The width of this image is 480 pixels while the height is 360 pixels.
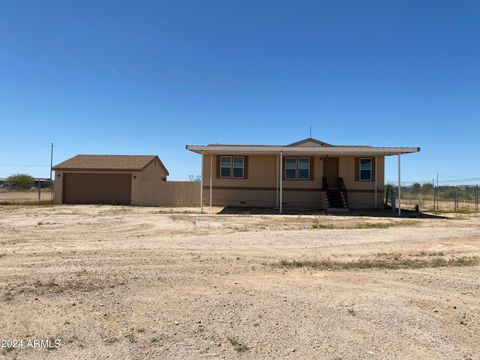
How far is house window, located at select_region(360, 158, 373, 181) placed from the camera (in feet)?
76.3

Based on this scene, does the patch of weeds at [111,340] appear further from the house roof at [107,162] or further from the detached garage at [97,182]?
the house roof at [107,162]

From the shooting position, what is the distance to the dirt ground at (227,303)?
398cm

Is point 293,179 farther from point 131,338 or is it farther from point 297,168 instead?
point 131,338

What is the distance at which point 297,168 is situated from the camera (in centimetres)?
2359

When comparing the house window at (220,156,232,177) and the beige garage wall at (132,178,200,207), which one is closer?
the house window at (220,156,232,177)

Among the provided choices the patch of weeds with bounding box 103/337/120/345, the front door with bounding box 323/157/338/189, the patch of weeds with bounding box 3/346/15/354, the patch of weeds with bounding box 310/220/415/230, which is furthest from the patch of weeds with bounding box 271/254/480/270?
the front door with bounding box 323/157/338/189

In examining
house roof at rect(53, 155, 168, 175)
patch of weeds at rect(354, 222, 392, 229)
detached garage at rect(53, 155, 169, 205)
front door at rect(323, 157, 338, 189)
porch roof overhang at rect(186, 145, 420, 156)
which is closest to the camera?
patch of weeds at rect(354, 222, 392, 229)

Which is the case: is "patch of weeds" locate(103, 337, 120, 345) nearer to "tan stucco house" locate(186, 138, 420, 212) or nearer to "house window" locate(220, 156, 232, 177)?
"tan stucco house" locate(186, 138, 420, 212)

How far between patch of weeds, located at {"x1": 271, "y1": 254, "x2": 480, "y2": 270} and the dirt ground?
0.87 ft

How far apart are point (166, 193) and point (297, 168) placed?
8.77 meters

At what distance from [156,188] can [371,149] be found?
45.2 ft

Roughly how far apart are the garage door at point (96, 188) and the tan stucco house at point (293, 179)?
657 cm

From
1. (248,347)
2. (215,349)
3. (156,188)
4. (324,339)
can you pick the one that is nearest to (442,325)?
(324,339)

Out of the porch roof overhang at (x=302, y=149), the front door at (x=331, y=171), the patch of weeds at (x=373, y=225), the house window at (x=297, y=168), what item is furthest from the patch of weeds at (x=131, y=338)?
the front door at (x=331, y=171)
